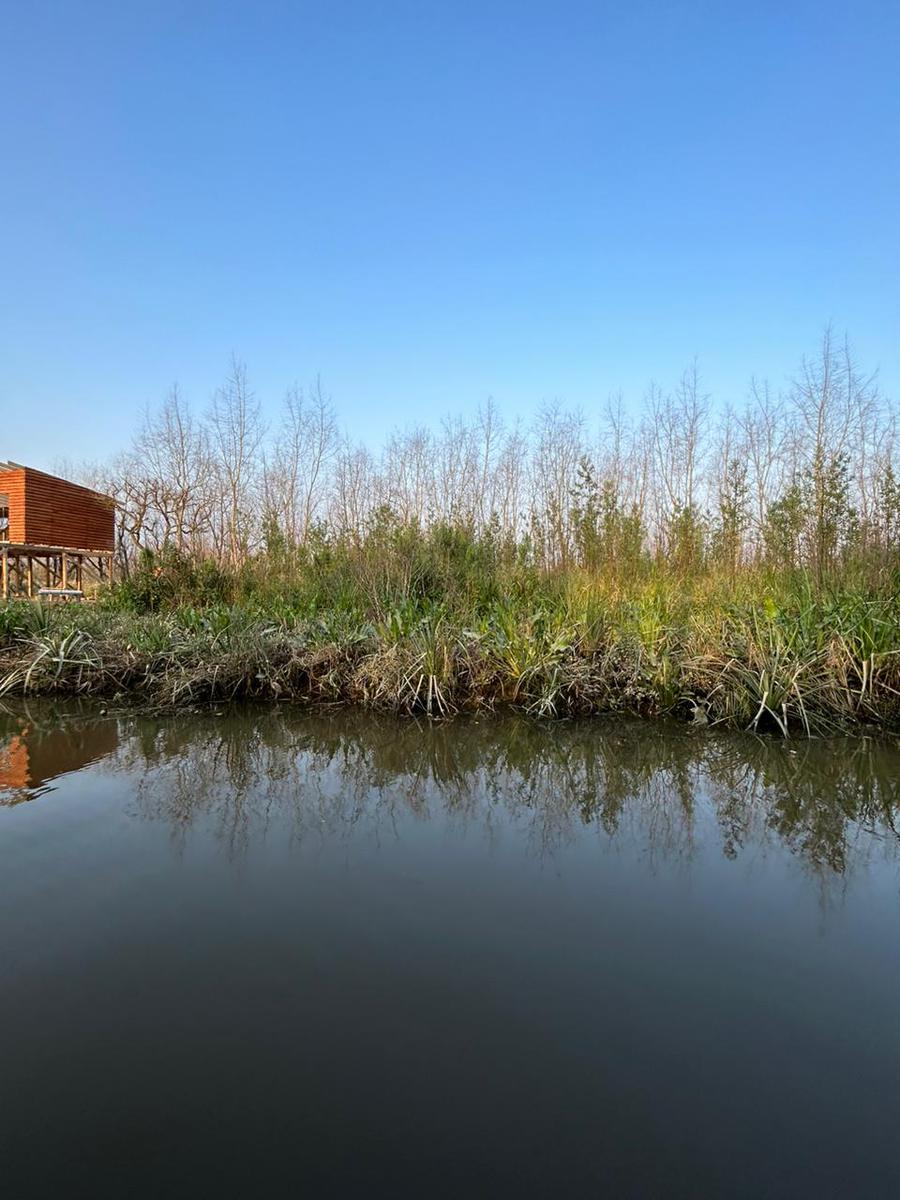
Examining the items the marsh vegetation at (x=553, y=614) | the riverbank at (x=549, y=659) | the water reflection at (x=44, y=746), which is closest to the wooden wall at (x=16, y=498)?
the marsh vegetation at (x=553, y=614)

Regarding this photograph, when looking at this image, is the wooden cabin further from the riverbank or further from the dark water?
the dark water

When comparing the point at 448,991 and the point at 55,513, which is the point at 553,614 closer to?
the point at 448,991

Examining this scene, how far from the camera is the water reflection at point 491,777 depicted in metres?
3.05

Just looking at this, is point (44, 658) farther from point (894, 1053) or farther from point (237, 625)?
point (894, 1053)

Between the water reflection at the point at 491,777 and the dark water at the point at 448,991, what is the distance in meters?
0.04

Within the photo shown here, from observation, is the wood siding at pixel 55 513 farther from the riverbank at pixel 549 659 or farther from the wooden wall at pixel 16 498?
the riverbank at pixel 549 659

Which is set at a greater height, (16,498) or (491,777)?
(16,498)

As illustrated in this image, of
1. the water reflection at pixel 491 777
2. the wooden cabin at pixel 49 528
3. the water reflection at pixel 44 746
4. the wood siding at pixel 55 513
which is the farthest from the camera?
the wood siding at pixel 55 513

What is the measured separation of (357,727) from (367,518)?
618 centimetres

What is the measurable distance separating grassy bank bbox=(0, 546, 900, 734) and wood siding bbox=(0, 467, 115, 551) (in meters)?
12.2

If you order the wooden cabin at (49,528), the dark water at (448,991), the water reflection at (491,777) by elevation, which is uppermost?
the wooden cabin at (49,528)

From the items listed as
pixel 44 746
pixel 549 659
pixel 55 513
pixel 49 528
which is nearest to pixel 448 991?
pixel 549 659

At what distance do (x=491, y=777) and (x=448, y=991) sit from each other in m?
2.12

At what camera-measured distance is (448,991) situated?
1.78m
